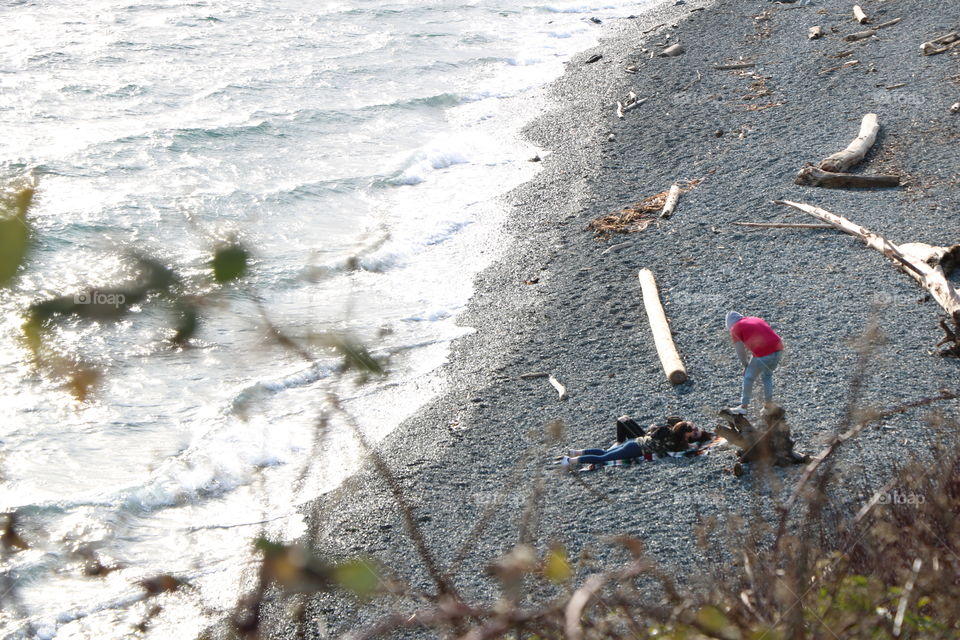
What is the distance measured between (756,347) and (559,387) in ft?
8.86

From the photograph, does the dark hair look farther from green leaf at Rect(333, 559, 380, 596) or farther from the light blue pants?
green leaf at Rect(333, 559, 380, 596)

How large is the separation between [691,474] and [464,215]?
9.63 meters

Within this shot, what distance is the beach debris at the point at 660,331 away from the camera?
28.8 ft

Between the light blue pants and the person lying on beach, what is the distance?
0.51m

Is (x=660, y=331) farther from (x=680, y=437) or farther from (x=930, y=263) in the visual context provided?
(x=930, y=263)

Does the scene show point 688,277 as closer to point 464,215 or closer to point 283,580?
point 464,215

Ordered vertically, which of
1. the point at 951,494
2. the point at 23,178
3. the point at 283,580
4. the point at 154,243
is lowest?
the point at 951,494

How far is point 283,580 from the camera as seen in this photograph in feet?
4.93

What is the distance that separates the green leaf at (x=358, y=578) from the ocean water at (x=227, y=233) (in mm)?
360

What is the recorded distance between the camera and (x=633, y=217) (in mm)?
13297

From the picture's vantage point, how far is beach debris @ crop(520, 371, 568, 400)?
30.2 ft

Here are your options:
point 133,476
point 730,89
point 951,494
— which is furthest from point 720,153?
point 951,494


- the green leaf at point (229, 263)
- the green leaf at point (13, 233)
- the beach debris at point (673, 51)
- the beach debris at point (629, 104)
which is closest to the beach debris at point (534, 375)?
the green leaf at point (229, 263)

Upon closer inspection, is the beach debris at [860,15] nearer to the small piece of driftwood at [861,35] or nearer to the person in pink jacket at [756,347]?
the small piece of driftwood at [861,35]
